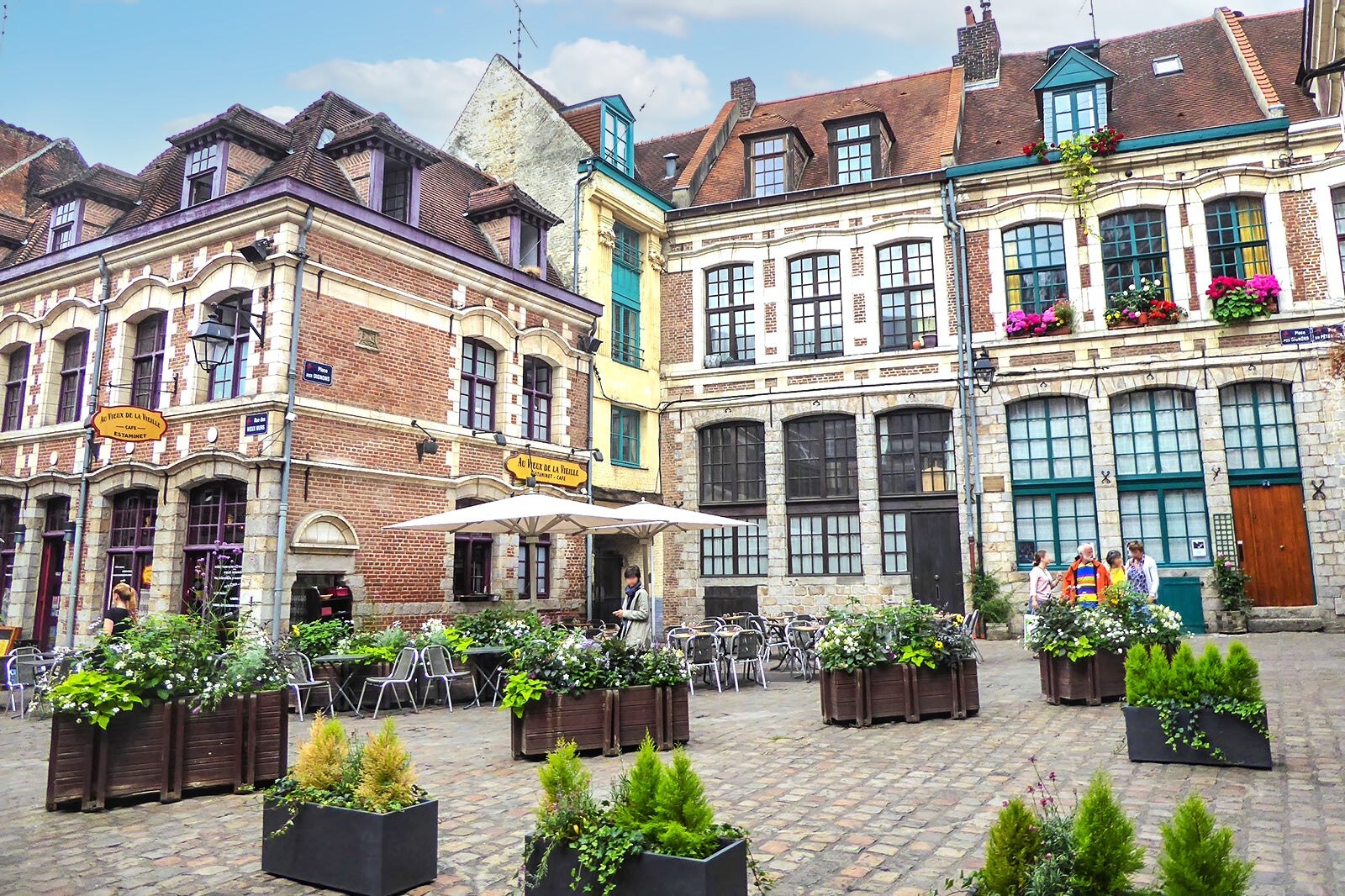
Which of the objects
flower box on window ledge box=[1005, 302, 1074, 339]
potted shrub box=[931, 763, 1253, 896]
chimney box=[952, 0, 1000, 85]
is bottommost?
potted shrub box=[931, 763, 1253, 896]

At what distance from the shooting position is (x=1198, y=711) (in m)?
6.20

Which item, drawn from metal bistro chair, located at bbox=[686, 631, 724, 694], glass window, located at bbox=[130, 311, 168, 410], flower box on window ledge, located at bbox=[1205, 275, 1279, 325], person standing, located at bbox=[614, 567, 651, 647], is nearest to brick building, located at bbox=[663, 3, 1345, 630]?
flower box on window ledge, located at bbox=[1205, 275, 1279, 325]

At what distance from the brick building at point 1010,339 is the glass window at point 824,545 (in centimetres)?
5

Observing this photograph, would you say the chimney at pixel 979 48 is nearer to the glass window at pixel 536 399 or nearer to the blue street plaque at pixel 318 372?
the glass window at pixel 536 399

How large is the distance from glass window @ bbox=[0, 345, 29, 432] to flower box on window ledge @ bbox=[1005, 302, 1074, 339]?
1799 centimetres

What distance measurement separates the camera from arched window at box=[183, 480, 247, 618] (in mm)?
12203

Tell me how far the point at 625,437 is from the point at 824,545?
15.5 ft

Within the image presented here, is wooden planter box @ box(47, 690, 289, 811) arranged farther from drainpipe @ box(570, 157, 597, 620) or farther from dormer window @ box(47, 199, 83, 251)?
dormer window @ box(47, 199, 83, 251)

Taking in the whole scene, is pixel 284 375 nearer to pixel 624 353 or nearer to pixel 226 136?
pixel 226 136

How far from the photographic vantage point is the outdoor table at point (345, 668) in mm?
9961

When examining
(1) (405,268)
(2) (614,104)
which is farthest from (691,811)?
(2) (614,104)

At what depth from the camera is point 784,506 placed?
754 inches

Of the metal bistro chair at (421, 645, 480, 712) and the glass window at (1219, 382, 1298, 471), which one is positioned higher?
the glass window at (1219, 382, 1298, 471)

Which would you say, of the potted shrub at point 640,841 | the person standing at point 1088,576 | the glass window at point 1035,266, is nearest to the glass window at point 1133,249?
the glass window at point 1035,266
